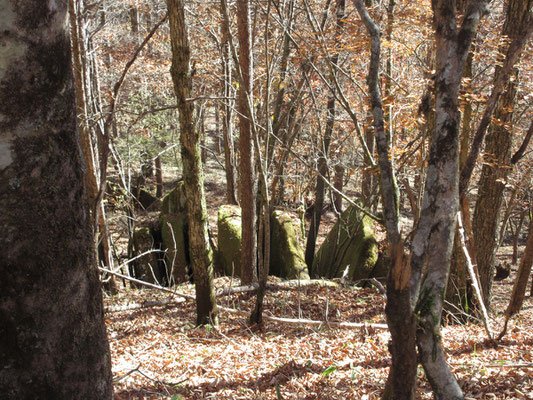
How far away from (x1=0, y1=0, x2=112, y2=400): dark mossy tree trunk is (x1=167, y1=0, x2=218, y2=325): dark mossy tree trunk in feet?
12.8

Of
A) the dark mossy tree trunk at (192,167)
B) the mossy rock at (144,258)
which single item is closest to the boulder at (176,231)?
the mossy rock at (144,258)

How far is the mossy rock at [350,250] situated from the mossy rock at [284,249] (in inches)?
34.3

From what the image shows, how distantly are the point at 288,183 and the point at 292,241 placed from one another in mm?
5601

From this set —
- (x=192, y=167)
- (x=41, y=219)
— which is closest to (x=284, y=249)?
(x=192, y=167)

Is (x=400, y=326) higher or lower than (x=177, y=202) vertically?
lower

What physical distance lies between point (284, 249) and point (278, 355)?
6598 millimetres

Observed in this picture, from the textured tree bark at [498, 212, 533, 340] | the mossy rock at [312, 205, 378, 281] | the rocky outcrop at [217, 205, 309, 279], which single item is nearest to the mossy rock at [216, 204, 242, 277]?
the rocky outcrop at [217, 205, 309, 279]

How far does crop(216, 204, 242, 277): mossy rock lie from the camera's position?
35.3 feet

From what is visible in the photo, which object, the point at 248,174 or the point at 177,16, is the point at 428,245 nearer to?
the point at 177,16

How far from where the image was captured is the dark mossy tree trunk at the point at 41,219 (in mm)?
993

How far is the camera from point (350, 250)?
11445 millimetres

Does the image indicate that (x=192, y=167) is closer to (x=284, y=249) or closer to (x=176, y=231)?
(x=176, y=231)

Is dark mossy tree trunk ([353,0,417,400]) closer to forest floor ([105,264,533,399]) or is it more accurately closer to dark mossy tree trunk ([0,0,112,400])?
forest floor ([105,264,533,399])

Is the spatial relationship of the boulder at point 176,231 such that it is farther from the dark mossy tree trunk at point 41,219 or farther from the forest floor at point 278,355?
the dark mossy tree trunk at point 41,219
